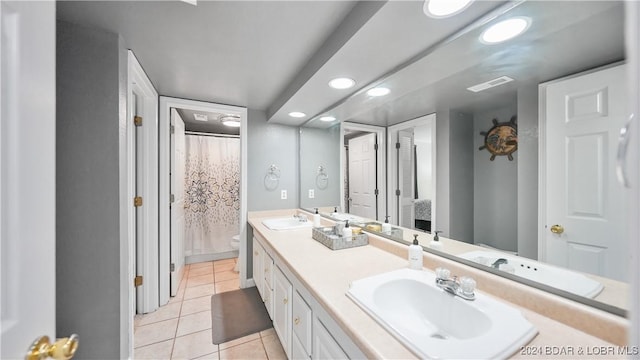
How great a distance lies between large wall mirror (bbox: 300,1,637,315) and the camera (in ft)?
2.40

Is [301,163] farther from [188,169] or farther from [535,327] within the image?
[535,327]

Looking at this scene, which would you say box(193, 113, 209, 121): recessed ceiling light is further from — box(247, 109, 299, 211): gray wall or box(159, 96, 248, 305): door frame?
box(247, 109, 299, 211): gray wall

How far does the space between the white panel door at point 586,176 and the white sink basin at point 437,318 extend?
1.03 ft

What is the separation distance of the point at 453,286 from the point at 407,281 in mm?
200

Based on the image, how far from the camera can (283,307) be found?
5.01ft

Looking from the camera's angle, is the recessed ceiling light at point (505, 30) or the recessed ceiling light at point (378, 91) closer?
the recessed ceiling light at point (505, 30)

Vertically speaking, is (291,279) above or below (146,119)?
below

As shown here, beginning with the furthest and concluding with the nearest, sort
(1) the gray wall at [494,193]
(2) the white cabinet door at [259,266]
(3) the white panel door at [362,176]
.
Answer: (2) the white cabinet door at [259,266] < (3) the white panel door at [362,176] < (1) the gray wall at [494,193]

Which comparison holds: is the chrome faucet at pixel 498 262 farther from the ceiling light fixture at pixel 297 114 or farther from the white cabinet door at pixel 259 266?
the ceiling light fixture at pixel 297 114

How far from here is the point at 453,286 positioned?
0.93m
